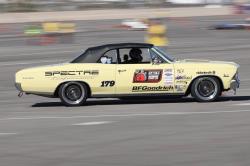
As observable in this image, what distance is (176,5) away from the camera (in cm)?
8894

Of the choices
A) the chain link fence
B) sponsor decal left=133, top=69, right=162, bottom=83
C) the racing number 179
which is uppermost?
the chain link fence

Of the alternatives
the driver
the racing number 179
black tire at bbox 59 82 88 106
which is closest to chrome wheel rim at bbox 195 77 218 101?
the driver

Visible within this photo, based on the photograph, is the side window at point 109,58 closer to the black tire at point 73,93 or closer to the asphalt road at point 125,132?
the black tire at point 73,93

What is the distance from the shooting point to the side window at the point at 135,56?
47.1 ft

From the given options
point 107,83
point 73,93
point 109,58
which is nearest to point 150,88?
point 107,83

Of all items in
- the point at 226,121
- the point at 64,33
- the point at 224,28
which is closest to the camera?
the point at 226,121

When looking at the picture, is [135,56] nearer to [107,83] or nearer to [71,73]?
[107,83]

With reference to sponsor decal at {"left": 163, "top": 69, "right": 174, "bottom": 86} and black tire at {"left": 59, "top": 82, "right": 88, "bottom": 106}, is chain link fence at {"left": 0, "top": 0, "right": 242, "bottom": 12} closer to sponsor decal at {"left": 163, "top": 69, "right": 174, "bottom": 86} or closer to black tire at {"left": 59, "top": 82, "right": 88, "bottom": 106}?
black tire at {"left": 59, "top": 82, "right": 88, "bottom": 106}

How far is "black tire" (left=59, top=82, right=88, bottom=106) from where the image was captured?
14393 millimetres

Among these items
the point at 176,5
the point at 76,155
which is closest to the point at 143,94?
the point at 76,155

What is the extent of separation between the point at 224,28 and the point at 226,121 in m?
32.0

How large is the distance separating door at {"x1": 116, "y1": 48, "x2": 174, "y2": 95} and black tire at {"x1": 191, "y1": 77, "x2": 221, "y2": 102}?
1.58 ft

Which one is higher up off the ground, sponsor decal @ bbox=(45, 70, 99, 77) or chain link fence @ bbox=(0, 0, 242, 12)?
chain link fence @ bbox=(0, 0, 242, 12)

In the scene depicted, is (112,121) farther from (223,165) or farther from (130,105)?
(223,165)
